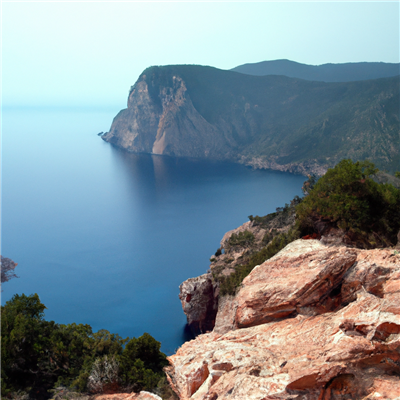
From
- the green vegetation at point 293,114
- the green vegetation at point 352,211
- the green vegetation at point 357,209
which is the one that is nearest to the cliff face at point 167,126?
the green vegetation at point 293,114

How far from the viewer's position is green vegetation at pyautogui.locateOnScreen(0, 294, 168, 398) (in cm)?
1831

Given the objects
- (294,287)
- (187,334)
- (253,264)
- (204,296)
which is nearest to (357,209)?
(253,264)

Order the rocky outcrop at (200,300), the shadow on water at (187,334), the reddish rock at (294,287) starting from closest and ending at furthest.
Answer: the reddish rock at (294,287) < the rocky outcrop at (200,300) < the shadow on water at (187,334)

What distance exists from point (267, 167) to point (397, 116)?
45.5 m

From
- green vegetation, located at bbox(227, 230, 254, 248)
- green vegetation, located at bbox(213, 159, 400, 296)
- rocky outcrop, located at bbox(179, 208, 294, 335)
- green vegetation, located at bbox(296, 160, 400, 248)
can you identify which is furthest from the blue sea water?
green vegetation, located at bbox(296, 160, 400, 248)

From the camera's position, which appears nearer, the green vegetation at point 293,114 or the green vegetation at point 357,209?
the green vegetation at point 357,209

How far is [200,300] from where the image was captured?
1442 inches

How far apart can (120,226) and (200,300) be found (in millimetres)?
37024

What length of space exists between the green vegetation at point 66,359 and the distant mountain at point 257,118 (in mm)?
104672

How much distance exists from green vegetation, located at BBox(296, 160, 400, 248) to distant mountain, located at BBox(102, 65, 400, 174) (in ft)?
303

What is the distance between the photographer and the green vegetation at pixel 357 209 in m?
23.8

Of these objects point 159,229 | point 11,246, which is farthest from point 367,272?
point 11,246

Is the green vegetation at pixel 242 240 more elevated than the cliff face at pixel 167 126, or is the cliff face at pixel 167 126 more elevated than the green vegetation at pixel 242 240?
the cliff face at pixel 167 126

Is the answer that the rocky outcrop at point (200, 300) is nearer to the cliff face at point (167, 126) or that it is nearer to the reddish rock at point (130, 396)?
the reddish rock at point (130, 396)
